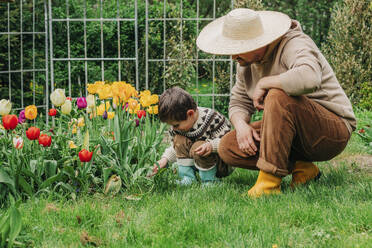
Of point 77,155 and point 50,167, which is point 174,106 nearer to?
point 77,155

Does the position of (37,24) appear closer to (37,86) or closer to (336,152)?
(37,86)

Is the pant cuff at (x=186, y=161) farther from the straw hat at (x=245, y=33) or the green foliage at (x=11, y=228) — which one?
the green foliage at (x=11, y=228)

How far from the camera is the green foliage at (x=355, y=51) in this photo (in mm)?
6637

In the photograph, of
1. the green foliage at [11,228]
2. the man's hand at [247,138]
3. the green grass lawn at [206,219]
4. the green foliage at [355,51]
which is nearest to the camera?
the green foliage at [11,228]

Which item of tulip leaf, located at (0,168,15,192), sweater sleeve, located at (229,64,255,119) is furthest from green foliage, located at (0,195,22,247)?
sweater sleeve, located at (229,64,255,119)

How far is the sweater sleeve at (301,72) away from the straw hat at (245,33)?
136 mm

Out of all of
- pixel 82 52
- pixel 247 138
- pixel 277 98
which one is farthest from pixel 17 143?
pixel 82 52

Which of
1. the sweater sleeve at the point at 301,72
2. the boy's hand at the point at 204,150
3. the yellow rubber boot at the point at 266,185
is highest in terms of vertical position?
the sweater sleeve at the point at 301,72

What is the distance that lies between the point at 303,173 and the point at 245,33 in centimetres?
90

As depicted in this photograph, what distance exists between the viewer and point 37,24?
21.1ft

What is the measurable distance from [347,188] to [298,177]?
293mm

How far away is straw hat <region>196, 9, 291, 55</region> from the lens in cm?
264

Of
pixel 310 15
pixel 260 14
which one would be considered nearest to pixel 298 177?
pixel 260 14

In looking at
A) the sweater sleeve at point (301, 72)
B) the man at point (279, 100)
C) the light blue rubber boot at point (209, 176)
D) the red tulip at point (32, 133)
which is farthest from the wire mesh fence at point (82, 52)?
the red tulip at point (32, 133)
